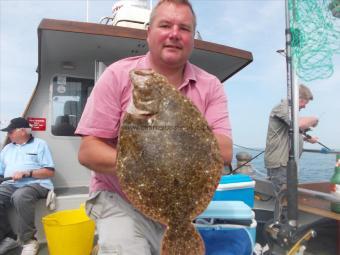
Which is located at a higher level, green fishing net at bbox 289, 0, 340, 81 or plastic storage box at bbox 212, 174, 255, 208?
green fishing net at bbox 289, 0, 340, 81

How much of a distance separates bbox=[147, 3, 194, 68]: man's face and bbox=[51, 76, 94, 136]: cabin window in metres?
4.57

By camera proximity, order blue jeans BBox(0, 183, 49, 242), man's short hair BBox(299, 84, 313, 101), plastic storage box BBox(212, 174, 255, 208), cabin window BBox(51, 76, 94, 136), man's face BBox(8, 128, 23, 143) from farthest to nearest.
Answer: cabin window BBox(51, 76, 94, 136), man's face BBox(8, 128, 23, 143), man's short hair BBox(299, 84, 313, 101), blue jeans BBox(0, 183, 49, 242), plastic storage box BBox(212, 174, 255, 208)

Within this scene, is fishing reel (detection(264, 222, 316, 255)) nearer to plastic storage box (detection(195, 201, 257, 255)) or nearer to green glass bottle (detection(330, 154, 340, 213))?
green glass bottle (detection(330, 154, 340, 213))

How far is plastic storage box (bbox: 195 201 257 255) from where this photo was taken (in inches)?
99.6

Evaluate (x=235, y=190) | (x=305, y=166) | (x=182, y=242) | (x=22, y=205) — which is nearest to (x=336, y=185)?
(x=235, y=190)

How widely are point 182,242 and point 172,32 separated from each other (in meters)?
1.31

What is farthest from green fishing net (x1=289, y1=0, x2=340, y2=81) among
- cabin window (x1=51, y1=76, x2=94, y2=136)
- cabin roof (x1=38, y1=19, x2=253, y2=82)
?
cabin window (x1=51, y1=76, x2=94, y2=136)

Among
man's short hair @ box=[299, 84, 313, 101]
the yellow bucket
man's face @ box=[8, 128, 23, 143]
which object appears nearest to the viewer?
the yellow bucket

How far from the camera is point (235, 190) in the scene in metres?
3.24

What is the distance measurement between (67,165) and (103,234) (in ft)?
15.2

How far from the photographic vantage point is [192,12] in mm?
2240

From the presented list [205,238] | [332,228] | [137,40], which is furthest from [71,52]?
[332,228]

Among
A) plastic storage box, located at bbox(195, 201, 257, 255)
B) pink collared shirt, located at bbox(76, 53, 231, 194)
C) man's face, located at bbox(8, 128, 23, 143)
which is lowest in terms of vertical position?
plastic storage box, located at bbox(195, 201, 257, 255)

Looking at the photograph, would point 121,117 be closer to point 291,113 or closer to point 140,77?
point 140,77
